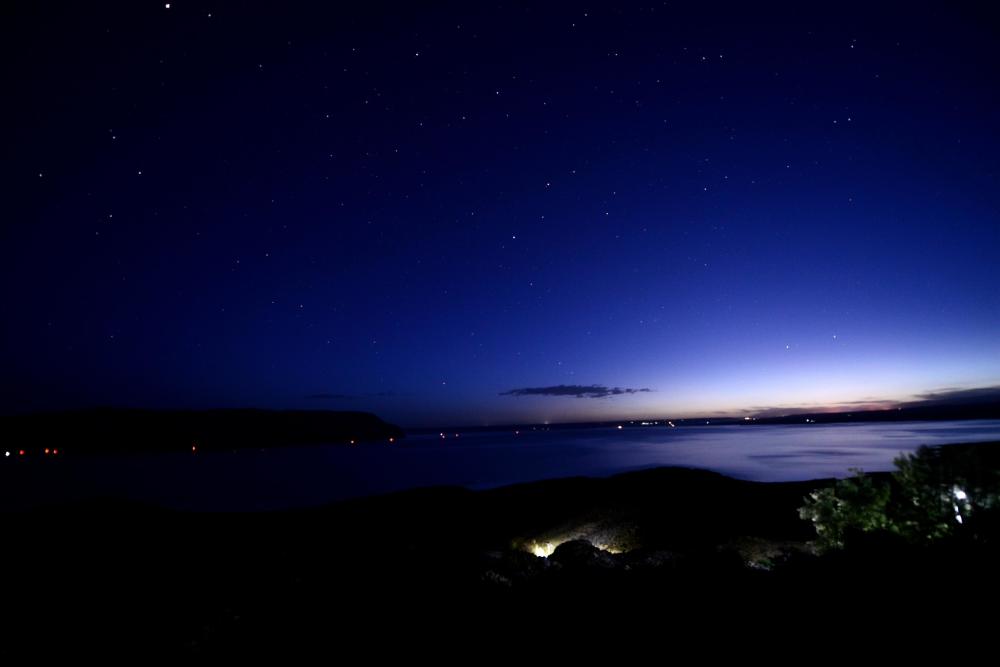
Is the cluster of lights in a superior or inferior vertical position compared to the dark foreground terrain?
inferior

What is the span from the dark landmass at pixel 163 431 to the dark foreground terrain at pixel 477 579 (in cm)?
13706

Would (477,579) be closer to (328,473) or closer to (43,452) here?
(328,473)

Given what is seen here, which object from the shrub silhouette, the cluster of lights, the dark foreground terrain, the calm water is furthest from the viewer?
the cluster of lights

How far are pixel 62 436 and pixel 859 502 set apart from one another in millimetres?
175819

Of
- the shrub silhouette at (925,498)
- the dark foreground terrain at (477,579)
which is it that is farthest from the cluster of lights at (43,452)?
the shrub silhouette at (925,498)

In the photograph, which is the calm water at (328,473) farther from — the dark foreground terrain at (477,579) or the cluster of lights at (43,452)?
the cluster of lights at (43,452)

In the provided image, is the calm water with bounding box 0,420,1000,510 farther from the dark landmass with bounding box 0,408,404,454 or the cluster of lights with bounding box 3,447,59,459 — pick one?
the dark landmass with bounding box 0,408,404,454

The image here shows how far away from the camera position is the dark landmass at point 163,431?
134 m

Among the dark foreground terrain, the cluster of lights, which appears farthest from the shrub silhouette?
the cluster of lights

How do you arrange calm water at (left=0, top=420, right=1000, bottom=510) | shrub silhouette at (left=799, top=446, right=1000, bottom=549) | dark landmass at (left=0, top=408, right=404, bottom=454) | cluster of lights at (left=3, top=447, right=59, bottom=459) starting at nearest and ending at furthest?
shrub silhouette at (left=799, top=446, right=1000, bottom=549)
calm water at (left=0, top=420, right=1000, bottom=510)
cluster of lights at (left=3, top=447, right=59, bottom=459)
dark landmass at (left=0, top=408, right=404, bottom=454)

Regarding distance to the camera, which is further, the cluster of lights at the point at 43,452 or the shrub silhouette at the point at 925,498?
the cluster of lights at the point at 43,452

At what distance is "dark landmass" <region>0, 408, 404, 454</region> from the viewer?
5295 inches

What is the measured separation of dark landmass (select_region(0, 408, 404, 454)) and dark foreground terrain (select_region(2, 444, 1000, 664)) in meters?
137

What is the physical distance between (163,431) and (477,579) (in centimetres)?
16748
